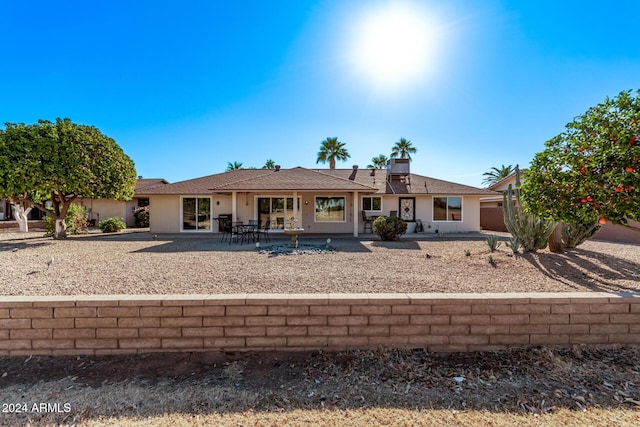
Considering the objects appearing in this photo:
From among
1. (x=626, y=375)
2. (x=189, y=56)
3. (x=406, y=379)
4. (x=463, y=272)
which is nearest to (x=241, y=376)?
(x=406, y=379)

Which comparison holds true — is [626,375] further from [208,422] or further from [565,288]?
[208,422]

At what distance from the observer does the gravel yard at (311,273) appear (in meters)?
4.80

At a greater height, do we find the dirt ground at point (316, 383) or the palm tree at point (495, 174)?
the palm tree at point (495, 174)

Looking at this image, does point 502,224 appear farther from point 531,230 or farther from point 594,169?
point 594,169

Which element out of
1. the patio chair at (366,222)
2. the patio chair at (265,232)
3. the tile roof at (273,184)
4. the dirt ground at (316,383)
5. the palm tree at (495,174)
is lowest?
the dirt ground at (316,383)

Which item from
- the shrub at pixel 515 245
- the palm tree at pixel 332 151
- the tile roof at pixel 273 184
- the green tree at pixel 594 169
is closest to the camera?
the green tree at pixel 594 169

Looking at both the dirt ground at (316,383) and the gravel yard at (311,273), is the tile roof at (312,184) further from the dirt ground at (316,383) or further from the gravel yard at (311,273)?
the dirt ground at (316,383)

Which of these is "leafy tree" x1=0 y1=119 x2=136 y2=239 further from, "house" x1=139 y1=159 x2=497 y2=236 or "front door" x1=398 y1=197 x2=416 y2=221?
"front door" x1=398 y1=197 x2=416 y2=221

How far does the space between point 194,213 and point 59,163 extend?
6258 mm

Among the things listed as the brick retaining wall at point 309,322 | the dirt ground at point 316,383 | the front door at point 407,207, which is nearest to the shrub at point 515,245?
the brick retaining wall at point 309,322

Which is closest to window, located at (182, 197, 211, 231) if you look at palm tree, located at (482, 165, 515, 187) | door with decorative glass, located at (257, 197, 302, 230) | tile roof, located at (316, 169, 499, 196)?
door with decorative glass, located at (257, 197, 302, 230)

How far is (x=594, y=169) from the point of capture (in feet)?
14.9

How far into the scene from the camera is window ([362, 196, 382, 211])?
16.7 meters

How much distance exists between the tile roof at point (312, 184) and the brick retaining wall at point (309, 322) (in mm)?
10219
